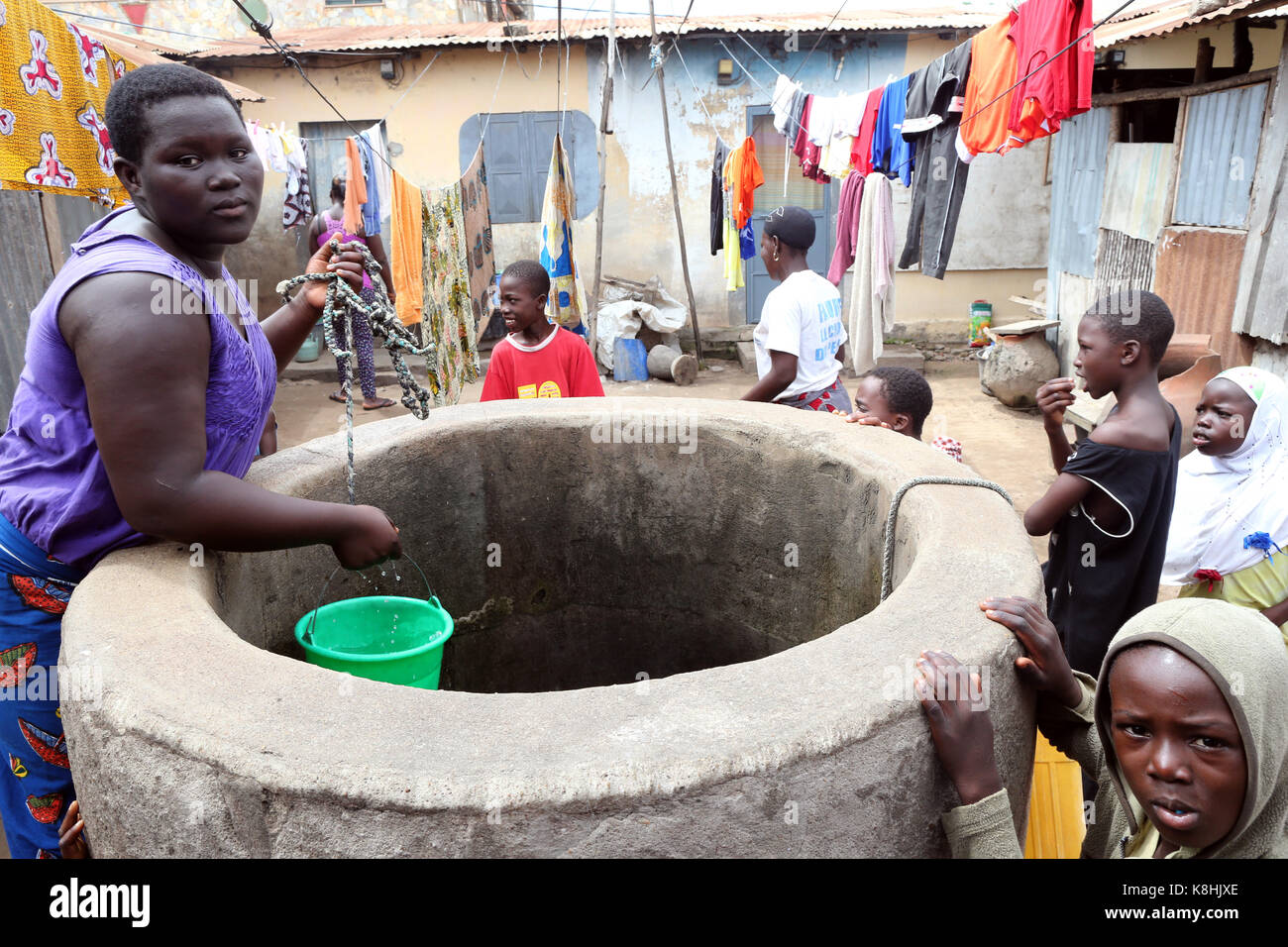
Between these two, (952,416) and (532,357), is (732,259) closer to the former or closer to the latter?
(952,416)

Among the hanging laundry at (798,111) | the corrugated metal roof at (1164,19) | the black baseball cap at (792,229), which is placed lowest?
the black baseball cap at (792,229)

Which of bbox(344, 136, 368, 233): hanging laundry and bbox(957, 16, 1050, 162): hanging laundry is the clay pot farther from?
bbox(344, 136, 368, 233): hanging laundry

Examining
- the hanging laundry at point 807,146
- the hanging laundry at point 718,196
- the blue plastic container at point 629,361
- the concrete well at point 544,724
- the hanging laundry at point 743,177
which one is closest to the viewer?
the concrete well at point 544,724

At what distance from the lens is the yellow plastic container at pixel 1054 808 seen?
1887 millimetres

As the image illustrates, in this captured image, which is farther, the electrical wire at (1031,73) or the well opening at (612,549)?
the electrical wire at (1031,73)

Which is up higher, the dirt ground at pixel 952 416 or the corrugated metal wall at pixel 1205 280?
the corrugated metal wall at pixel 1205 280

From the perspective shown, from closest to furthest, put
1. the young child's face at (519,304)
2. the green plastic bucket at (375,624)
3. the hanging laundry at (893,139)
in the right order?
the green plastic bucket at (375,624) < the young child's face at (519,304) < the hanging laundry at (893,139)

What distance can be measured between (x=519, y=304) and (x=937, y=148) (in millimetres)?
3280

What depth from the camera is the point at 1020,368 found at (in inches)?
323

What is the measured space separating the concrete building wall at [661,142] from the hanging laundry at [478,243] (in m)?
2.55

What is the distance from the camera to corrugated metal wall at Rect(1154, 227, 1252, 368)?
5688 millimetres

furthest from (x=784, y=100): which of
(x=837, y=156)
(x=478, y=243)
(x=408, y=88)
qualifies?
(x=408, y=88)

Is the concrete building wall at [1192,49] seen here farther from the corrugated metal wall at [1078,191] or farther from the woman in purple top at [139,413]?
the woman in purple top at [139,413]

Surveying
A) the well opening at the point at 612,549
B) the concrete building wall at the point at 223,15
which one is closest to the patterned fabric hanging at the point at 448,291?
the well opening at the point at 612,549
